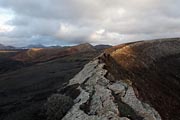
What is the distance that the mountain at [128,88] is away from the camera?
101 feet

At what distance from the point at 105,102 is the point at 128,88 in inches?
314

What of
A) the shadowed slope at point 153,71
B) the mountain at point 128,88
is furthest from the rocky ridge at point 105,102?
the shadowed slope at point 153,71

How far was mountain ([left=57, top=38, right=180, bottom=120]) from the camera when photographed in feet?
101

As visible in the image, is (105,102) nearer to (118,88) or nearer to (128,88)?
(118,88)

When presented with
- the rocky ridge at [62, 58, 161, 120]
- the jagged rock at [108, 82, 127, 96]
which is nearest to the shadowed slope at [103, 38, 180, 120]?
the jagged rock at [108, 82, 127, 96]

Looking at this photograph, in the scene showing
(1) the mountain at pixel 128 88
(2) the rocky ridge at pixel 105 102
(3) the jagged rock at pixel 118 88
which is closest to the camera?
(2) the rocky ridge at pixel 105 102

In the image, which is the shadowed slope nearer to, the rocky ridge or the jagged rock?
→ the jagged rock

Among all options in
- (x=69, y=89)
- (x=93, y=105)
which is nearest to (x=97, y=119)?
(x=93, y=105)

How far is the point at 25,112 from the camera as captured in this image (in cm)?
3650

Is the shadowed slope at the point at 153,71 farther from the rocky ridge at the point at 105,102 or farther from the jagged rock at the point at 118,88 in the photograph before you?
the rocky ridge at the point at 105,102

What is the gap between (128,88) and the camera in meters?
38.8

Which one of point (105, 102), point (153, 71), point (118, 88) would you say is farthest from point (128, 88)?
point (153, 71)

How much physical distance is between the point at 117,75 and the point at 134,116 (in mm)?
13754

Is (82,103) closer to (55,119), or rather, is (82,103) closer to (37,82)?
(55,119)
